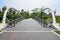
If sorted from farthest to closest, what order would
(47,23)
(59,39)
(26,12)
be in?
(26,12)
(47,23)
(59,39)

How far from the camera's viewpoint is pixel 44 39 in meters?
14.2

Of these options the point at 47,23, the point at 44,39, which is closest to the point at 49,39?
the point at 44,39

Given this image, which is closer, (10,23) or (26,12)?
(10,23)

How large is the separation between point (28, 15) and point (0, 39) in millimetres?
116073

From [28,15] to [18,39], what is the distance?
115989 mm

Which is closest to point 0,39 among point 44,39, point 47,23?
point 44,39

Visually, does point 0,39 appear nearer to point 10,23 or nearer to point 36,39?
point 36,39

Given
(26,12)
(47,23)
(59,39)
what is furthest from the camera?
(26,12)

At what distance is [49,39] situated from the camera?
14.2 metres

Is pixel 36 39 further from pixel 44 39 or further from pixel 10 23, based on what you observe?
pixel 10 23

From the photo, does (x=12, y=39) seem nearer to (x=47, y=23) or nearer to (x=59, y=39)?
(x=59, y=39)

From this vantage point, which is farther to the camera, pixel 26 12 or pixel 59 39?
pixel 26 12

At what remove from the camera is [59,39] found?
1405 centimetres

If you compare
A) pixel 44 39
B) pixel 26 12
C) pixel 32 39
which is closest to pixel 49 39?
pixel 44 39
